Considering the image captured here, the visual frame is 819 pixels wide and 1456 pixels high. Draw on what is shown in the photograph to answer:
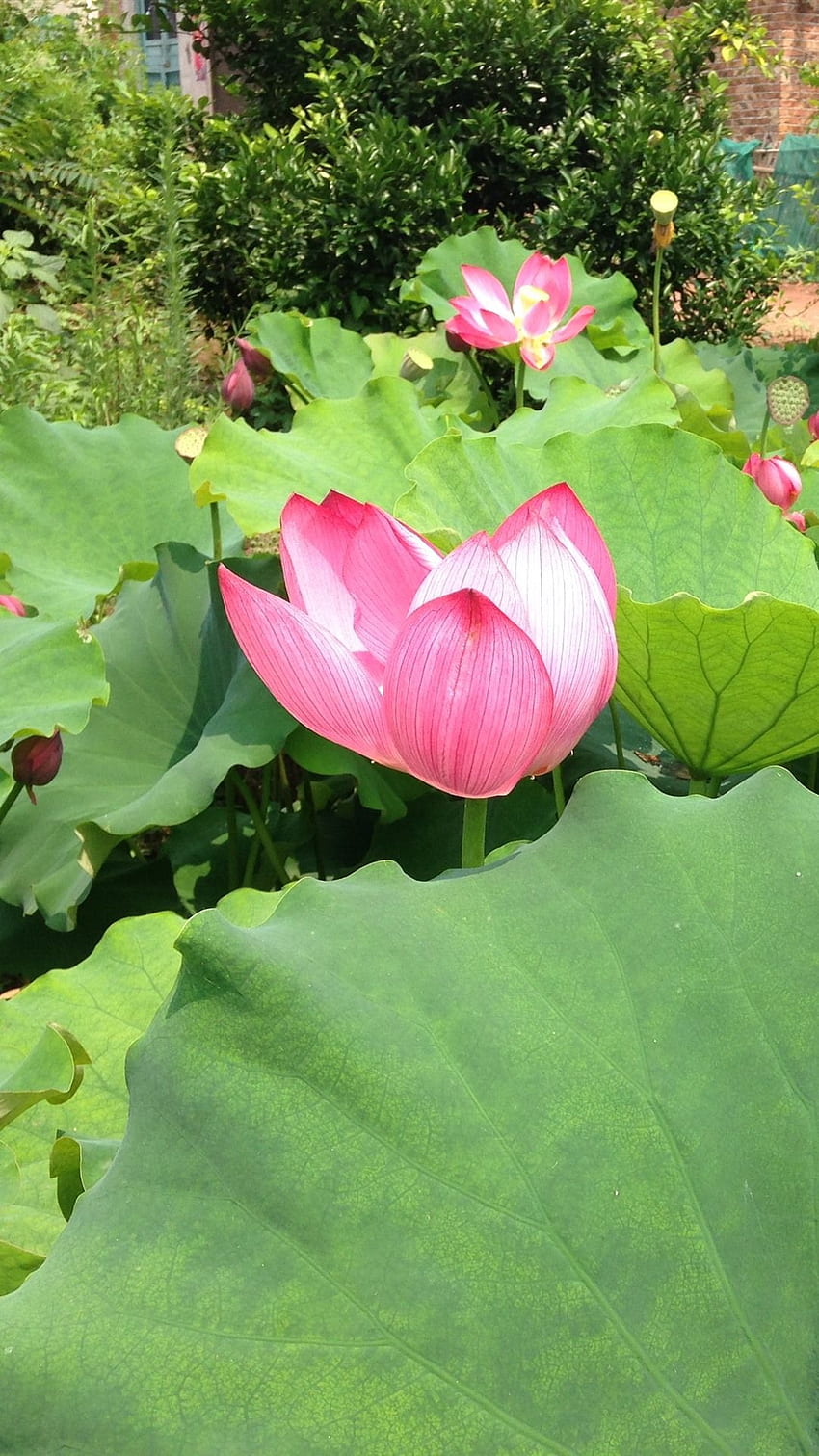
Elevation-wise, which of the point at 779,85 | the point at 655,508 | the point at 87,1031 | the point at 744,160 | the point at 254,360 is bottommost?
the point at 744,160

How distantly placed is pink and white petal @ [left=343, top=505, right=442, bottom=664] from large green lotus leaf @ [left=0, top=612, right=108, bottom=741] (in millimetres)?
439

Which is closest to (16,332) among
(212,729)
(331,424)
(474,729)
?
(331,424)

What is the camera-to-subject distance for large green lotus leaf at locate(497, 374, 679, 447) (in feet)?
4.56

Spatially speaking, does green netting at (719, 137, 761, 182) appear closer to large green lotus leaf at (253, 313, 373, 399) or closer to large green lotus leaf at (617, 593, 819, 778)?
large green lotus leaf at (253, 313, 373, 399)

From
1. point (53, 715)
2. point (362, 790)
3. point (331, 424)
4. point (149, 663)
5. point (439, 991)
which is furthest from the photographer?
point (331, 424)

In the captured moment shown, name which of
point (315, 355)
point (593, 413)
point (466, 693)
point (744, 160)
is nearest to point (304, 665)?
point (466, 693)

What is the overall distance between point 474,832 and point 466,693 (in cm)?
11

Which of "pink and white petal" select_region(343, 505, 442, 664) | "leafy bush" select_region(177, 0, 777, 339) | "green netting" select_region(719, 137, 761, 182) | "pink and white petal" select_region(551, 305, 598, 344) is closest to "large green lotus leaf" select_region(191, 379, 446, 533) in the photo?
"pink and white petal" select_region(551, 305, 598, 344)

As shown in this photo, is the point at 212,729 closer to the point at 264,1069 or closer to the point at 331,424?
the point at 331,424

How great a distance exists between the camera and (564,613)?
53 centimetres

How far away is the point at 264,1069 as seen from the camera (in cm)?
44

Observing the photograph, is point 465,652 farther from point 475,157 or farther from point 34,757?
point 475,157

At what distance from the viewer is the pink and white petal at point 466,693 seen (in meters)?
0.51

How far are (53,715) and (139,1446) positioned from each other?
0.70 m
